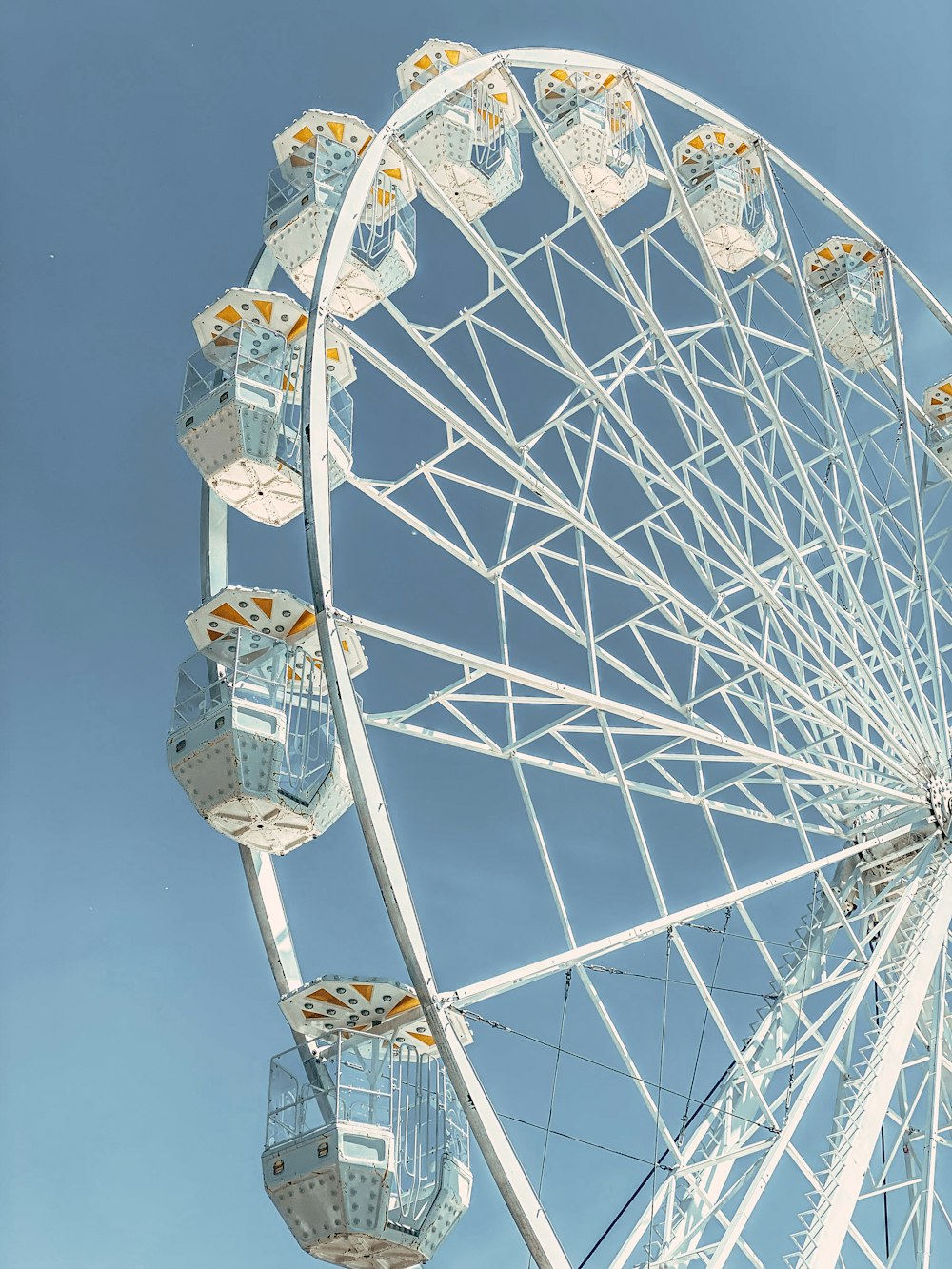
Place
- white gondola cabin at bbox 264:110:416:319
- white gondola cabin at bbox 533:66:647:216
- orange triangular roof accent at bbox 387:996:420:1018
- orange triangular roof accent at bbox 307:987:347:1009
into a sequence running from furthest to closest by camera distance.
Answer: white gondola cabin at bbox 533:66:647:216
white gondola cabin at bbox 264:110:416:319
orange triangular roof accent at bbox 307:987:347:1009
orange triangular roof accent at bbox 387:996:420:1018

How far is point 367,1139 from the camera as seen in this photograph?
1168cm

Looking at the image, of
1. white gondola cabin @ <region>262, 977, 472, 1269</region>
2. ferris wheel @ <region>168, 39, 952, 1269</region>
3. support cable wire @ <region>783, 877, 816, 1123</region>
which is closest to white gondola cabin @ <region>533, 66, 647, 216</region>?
ferris wheel @ <region>168, 39, 952, 1269</region>

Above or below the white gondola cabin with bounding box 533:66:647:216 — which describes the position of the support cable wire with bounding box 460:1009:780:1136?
below

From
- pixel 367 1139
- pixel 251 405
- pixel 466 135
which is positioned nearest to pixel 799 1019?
pixel 367 1139

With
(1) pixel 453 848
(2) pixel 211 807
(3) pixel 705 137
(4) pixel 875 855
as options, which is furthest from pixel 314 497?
(1) pixel 453 848

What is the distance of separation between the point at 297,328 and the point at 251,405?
133 centimetres

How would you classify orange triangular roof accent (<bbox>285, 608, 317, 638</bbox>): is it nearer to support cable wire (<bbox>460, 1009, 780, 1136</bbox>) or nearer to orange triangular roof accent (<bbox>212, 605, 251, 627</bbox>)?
orange triangular roof accent (<bbox>212, 605, 251, 627</bbox>)

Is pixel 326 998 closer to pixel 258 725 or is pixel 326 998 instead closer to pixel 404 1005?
pixel 404 1005

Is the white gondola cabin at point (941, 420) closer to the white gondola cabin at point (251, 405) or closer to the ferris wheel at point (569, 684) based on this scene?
the ferris wheel at point (569, 684)

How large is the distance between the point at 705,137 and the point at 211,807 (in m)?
10.9

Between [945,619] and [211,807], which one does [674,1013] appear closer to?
[945,619]

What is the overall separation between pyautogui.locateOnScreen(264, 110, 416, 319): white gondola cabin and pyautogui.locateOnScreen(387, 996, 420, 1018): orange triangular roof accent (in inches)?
250

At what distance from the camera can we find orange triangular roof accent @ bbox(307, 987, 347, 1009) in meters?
12.6

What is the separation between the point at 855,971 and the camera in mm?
15164
